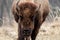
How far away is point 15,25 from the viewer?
14.1 meters

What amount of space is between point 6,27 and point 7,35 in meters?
1.76

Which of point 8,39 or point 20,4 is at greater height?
point 20,4

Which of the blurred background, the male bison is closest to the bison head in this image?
the male bison

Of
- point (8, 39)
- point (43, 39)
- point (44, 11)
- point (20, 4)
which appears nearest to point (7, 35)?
point (8, 39)

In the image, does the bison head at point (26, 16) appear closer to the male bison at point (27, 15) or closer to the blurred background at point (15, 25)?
the male bison at point (27, 15)

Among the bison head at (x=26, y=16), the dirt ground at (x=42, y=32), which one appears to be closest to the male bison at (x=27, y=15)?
the bison head at (x=26, y=16)

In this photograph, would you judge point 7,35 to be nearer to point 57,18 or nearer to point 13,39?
point 13,39

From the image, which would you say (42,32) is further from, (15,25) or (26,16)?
(26,16)

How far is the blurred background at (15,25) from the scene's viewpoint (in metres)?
12.1

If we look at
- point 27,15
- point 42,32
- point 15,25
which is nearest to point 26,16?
point 27,15

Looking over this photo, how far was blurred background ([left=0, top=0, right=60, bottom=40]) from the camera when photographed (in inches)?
475

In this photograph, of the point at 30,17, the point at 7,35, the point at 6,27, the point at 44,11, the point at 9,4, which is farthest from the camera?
the point at 9,4

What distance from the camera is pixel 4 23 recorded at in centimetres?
1432

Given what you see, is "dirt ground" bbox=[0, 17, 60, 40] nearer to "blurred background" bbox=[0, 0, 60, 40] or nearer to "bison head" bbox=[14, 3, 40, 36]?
"blurred background" bbox=[0, 0, 60, 40]
